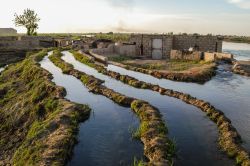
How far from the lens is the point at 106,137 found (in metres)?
18.7

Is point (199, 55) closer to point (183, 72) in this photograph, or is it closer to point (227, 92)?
point (183, 72)

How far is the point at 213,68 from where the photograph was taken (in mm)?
43688

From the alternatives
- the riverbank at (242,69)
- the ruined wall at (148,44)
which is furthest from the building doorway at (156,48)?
the riverbank at (242,69)

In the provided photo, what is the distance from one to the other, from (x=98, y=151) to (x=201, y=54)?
3989 centimetres

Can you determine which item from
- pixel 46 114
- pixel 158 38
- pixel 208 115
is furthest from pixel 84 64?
pixel 208 115

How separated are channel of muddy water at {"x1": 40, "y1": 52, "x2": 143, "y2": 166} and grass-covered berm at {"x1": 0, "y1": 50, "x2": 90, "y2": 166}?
25.1 inches

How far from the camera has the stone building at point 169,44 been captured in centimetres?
6116

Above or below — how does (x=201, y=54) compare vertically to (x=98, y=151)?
above

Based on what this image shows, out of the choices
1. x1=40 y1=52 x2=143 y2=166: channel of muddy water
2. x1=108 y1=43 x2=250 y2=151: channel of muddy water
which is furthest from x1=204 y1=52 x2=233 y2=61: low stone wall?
x1=40 y1=52 x2=143 y2=166: channel of muddy water

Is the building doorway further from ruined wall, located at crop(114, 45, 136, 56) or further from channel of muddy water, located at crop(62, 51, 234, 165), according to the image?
channel of muddy water, located at crop(62, 51, 234, 165)

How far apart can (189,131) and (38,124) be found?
9.64m

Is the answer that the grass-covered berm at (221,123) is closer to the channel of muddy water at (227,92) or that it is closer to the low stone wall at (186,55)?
the channel of muddy water at (227,92)

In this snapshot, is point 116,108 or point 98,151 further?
point 116,108

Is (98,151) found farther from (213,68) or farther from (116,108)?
(213,68)
